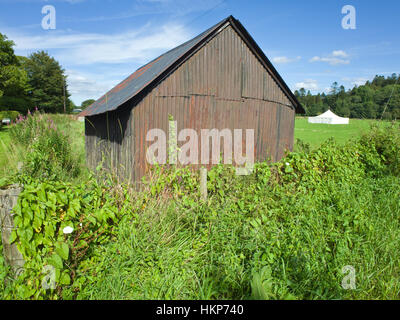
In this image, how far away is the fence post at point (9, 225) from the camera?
2564 millimetres

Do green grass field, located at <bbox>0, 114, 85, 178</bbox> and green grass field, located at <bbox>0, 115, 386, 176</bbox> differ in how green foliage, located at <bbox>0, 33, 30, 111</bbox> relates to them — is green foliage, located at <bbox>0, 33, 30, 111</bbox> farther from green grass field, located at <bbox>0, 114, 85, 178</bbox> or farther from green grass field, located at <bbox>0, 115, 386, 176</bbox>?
green grass field, located at <bbox>0, 114, 85, 178</bbox>

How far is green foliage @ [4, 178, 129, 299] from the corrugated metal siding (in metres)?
4.32

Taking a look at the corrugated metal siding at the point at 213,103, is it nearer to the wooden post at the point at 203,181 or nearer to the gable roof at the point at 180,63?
the gable roof at the point at 180,63

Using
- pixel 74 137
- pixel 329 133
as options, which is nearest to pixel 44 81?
pixel 74 137

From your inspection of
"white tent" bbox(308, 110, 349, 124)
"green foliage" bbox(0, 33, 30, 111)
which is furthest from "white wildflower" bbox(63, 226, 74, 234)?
"white tent" bbox(308, 110, 349, 124)

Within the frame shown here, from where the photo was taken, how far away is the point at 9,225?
8.52ft

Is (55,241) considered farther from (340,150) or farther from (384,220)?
(340,150)

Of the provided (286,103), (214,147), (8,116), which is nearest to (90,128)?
(214,147)

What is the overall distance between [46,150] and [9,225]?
205 inches

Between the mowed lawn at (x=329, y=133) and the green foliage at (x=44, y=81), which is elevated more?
the green foliage at (x=44, y=81)

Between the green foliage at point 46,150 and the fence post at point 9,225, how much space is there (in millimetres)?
2828

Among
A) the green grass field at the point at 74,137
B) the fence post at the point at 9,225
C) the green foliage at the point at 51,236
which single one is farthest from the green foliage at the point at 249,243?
the green grass field at the point at 74,137
